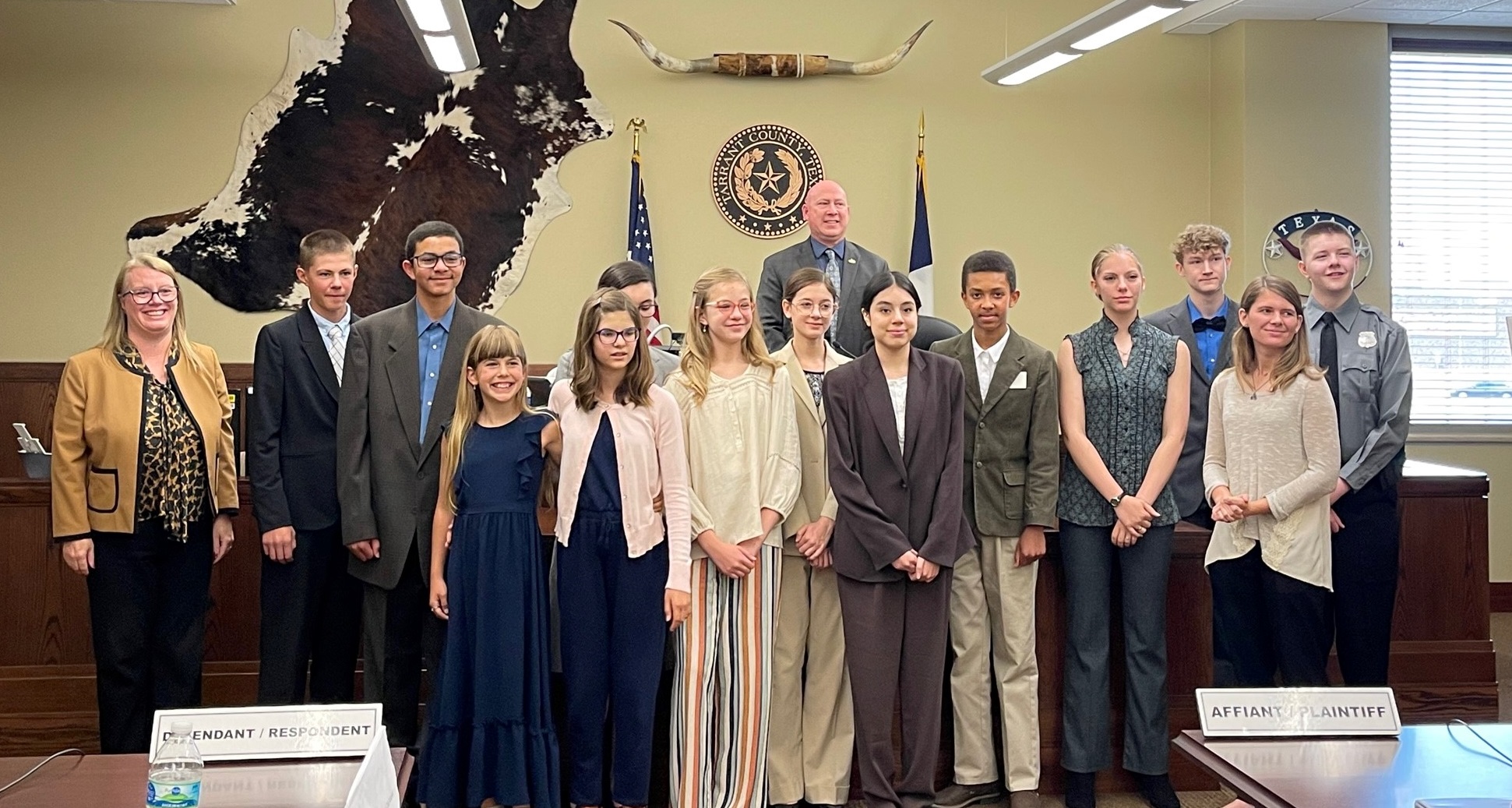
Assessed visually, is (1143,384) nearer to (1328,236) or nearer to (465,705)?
(1328,236)

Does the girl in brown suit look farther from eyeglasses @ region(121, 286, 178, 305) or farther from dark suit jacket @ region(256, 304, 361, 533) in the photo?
eyeglasses @ region(121, 286, 178, 305)

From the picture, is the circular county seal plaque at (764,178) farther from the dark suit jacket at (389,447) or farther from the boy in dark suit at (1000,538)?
the dark suit jacket at (389,447)

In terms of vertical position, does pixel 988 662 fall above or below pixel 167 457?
below

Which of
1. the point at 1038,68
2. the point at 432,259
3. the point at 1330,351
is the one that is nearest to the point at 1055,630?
the point at 1330,351

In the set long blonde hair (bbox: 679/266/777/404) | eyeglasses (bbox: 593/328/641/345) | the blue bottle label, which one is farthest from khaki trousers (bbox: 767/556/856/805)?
the blue bottle label

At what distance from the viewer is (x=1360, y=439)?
12.5 feet

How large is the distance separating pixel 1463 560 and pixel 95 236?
6168 millimetres

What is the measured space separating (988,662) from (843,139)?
3669mm

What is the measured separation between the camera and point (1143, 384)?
3.73 meters

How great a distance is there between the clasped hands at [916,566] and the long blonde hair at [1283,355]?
98 centimetres

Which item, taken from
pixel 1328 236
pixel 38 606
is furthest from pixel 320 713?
pixel 1328 236

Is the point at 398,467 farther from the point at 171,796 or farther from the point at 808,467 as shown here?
the point at 171,796

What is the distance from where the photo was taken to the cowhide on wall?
6.50 metres

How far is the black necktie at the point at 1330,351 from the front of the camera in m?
3.89
